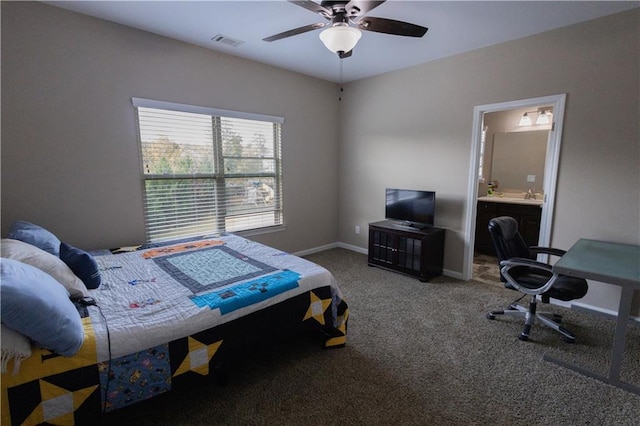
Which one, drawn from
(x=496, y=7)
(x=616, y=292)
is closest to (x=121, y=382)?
(x=496, y=7)

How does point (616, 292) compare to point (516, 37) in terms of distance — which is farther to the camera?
point (516, 37)

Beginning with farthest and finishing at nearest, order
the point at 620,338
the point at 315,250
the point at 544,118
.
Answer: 1. the point at 315,250
2. the point at 544,118
3. the point at 620,338

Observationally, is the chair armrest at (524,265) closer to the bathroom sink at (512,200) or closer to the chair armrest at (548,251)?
the chair armrest at (548,251)

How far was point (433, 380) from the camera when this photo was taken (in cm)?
201

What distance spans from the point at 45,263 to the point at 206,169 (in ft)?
6.77

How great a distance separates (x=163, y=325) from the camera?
63.7 inches

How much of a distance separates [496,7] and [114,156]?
3.74 m

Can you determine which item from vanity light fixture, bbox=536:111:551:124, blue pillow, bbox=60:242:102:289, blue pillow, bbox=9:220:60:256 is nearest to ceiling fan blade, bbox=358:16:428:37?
blue pillow, bbox=60:242:102:289

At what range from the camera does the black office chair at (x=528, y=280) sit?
236cm

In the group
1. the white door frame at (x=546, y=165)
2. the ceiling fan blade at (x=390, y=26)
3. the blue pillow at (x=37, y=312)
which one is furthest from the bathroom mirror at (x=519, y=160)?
the blue pillow at (x=37, y=312)

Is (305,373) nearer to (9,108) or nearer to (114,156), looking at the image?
(114,156)

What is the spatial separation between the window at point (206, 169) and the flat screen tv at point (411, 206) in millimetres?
1594

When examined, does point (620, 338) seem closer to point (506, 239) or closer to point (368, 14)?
point (506, 239)

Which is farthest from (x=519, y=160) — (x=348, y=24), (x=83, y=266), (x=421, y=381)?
(x=83, y=266)
